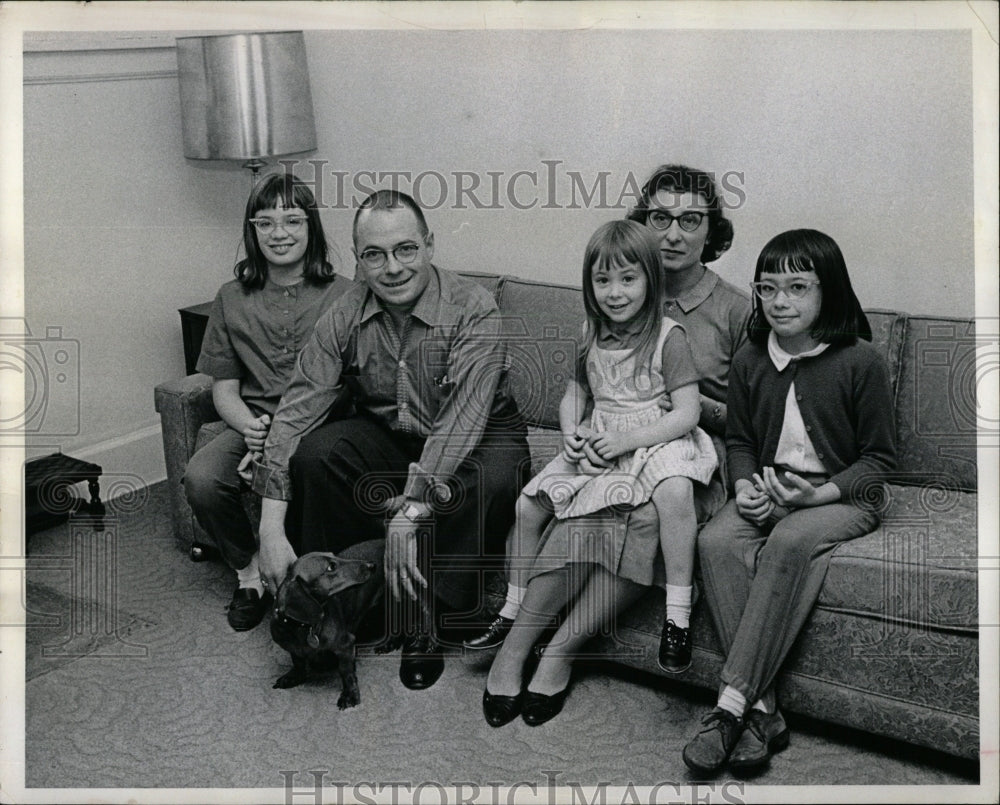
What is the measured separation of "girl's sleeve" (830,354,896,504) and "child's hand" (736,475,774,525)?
128 mm

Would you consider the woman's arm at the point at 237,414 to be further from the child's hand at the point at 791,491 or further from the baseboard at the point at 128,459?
the child's hand at the point at 791,491

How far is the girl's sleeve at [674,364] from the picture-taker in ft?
7.50

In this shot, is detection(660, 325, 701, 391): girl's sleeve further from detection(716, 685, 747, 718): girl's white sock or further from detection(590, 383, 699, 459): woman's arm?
detection(716, 685, 747, 718): girl's white sock

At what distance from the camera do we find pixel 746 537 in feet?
7.22

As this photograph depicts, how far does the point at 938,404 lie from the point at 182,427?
159 cm

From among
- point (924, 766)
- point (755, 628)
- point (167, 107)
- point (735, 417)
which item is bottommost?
point (924, 766)

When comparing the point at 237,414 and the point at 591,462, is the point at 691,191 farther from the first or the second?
the point at 237,414

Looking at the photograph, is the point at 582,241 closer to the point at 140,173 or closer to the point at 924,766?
the point at 140,173

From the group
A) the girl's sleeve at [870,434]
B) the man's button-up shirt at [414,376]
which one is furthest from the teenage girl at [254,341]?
the girl's sleeve at [870,434]

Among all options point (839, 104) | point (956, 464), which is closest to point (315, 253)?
point (839, 104)

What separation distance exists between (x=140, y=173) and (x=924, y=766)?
196cm

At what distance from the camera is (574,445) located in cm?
231

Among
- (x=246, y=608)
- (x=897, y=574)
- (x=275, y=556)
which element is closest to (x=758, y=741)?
(x=897, y=574)

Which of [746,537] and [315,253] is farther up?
[315,253]
